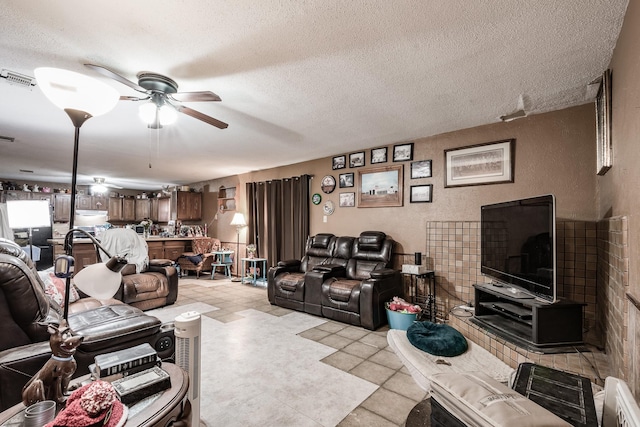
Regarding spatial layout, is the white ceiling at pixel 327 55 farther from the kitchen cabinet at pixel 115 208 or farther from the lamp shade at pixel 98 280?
A: the kitchen cabinet at pixel 115 208

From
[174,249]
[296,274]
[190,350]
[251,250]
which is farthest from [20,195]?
[190,350]

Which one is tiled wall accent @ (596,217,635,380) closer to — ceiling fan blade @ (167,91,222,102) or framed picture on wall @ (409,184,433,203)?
framed picture on wall @ (409,184,433,203)

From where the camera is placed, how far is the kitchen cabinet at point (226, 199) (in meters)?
7.10

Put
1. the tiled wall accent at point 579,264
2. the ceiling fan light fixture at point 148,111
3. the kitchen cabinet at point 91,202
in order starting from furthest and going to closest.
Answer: the kitchen cabinet at point 91,202, the tiled wall accent at point 579,264, the ceiling fan light fixture at point 148,111

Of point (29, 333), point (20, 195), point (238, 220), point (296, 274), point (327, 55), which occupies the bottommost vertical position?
point (296, 274)

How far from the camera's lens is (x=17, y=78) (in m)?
2.25

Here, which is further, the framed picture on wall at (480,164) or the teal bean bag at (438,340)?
the framed picture on wall at (480,164)

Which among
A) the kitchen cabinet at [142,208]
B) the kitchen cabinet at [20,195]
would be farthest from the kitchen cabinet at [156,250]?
the kitchen cabinet at [20,195]

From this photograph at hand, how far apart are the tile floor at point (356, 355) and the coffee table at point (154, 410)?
2.65ft

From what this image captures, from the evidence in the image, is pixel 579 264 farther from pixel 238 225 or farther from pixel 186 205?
pixel 186 205

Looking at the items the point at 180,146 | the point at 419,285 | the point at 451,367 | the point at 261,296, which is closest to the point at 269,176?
the point at 180,146

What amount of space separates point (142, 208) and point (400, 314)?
9.25 meters

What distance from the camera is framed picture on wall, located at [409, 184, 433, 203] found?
3.81 m

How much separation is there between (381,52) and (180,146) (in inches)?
138
